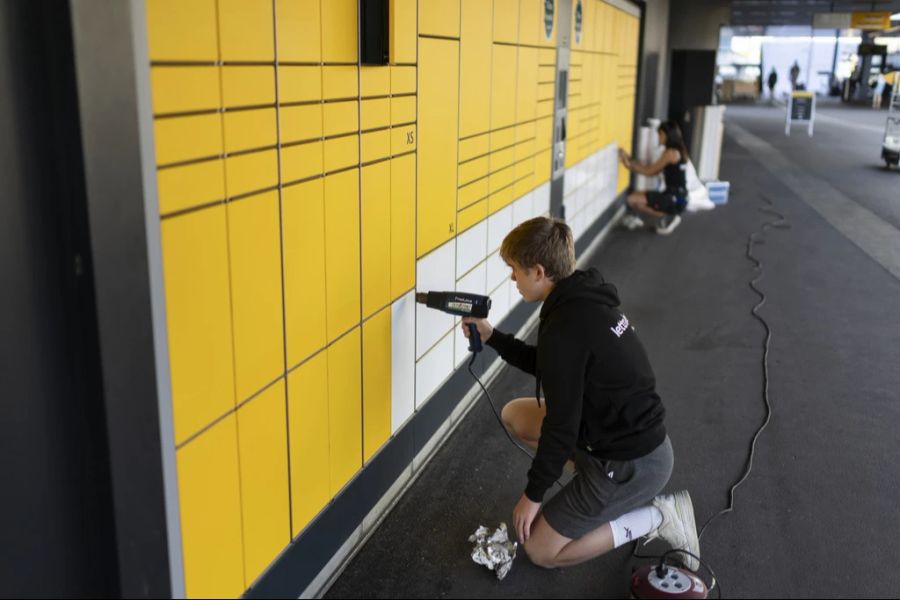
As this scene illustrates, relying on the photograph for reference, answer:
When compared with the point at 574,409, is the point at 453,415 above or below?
below

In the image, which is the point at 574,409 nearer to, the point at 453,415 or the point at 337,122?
the point at 337,122

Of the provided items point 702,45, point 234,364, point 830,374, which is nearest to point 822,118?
point 702,45

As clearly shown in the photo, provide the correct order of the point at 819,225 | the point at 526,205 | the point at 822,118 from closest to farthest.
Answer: the point at 526,205 → the point at 819,225 → the point at 822,118

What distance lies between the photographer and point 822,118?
2123cm

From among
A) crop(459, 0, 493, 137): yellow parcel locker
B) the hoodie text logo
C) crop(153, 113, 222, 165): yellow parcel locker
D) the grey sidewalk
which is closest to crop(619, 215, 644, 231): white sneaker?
the grey sidewalk

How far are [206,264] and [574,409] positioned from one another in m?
1.08

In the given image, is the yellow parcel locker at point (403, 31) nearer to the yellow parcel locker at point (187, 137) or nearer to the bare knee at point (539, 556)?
the yellow parcel locker at point (187, 137)

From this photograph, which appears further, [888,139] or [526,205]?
[888,139]

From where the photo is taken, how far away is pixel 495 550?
261 centimetres

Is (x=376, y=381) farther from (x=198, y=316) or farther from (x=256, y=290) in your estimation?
(x=198, y=316)

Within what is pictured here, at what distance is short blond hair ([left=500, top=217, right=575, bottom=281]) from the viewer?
2.49m

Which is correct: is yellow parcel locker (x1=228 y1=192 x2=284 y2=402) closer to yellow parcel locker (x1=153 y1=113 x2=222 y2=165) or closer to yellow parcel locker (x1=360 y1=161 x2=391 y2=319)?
yellow parcel locker (x1=153 y1=113 x2=222 y2=165)

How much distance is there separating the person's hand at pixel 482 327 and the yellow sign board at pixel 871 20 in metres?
10.1

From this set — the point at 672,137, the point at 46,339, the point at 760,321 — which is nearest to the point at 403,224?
the point at 46,339
